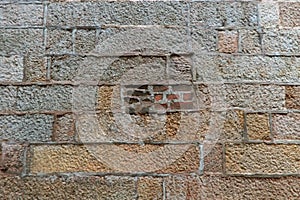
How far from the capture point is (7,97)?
2127 mm

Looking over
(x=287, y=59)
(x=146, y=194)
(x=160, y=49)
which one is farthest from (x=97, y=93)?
(x=287, y=59)

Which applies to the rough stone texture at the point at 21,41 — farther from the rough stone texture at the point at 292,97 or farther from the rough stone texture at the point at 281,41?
the rough stone texture at the point at 292,97

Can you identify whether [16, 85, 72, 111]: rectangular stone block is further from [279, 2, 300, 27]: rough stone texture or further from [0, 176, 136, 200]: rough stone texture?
[279, 2, 300, 27]: rough stone texture

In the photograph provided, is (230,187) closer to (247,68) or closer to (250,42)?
(247,68)

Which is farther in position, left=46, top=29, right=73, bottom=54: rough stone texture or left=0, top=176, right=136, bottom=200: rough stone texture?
left=46, top=29, right=73, bottom=54: rough stone texture

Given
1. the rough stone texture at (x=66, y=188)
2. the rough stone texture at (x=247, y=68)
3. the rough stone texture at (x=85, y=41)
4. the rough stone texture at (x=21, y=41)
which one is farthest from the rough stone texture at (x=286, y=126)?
the rough stone texture at (x=21, y=41)

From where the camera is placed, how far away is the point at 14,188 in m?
2.04

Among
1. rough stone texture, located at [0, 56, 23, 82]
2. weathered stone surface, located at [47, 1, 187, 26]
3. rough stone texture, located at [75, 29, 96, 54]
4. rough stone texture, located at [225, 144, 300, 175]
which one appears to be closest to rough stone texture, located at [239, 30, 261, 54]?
weathered stone surface, located at [47, 1, 187, 26]

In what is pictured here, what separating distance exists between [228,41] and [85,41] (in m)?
0.84

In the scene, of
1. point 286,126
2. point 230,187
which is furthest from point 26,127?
point 286,126

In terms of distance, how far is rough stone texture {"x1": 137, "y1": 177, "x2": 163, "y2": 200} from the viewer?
80.3 inches

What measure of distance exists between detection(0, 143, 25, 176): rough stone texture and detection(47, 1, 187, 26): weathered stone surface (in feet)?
2.47

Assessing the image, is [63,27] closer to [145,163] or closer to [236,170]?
[145,163]

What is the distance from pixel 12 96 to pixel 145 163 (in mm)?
844
